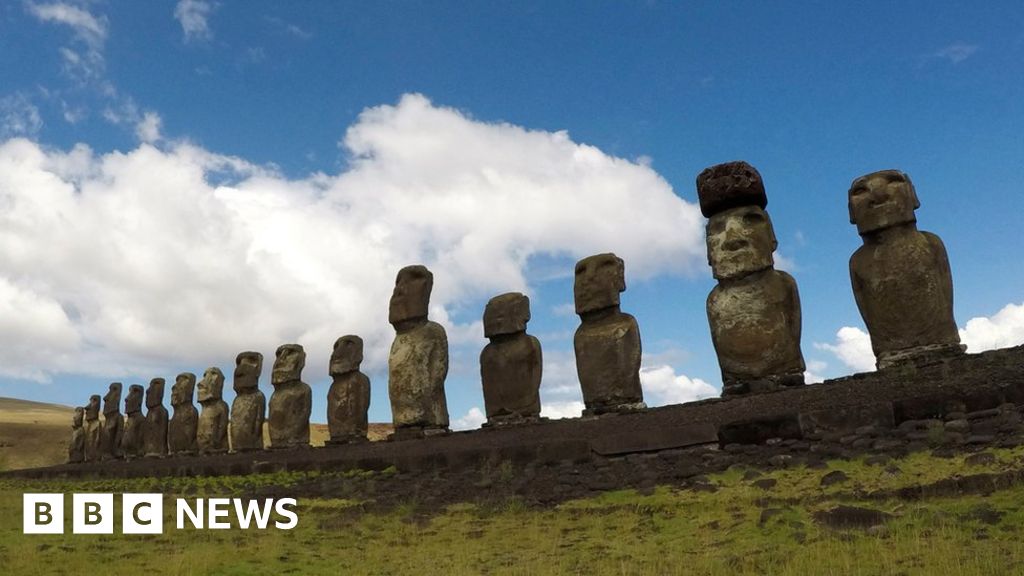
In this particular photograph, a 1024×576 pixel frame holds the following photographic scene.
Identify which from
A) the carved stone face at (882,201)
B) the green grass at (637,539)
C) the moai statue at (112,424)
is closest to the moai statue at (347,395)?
the green grass at (637,539)

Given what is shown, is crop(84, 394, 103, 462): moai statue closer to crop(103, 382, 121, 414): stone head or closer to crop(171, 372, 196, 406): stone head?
crop(103, 382, 121, 414): stone head

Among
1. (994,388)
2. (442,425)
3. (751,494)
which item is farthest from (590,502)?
(442,425)

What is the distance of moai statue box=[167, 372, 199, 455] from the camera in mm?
24312

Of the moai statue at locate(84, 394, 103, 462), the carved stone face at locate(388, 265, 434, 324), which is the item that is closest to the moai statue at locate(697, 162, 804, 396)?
the carved stone face at locate(388, 265, 434, 324)

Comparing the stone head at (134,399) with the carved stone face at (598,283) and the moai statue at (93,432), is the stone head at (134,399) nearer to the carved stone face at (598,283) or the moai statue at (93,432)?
the moai statue at (93,432)

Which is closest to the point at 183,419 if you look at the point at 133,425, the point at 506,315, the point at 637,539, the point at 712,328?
the point at 133,425

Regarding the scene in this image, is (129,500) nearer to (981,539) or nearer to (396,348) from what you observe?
(396,348)

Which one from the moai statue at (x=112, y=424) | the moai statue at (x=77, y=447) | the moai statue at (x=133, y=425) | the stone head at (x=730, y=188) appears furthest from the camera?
the moai statue at (x=77, y=447)

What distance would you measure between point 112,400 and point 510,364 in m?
20.7

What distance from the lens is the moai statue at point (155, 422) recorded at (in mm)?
26062

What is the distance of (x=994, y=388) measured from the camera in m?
7.59

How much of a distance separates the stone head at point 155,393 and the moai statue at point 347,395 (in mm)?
10733

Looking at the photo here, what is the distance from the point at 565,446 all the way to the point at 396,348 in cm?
772

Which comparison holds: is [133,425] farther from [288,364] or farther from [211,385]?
[288,364]
